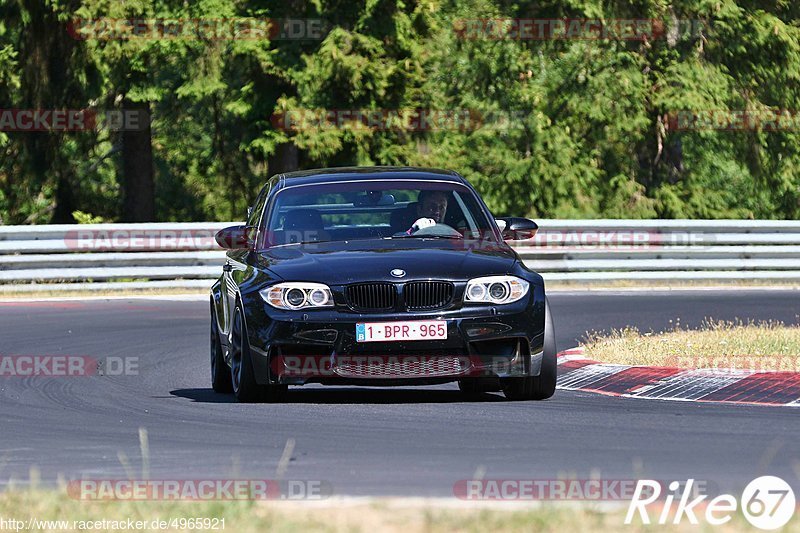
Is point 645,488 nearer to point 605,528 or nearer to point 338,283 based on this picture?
point 605,528

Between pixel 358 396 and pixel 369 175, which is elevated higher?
pixel 369 175

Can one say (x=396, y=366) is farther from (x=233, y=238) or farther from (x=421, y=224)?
(x=233, y=238)

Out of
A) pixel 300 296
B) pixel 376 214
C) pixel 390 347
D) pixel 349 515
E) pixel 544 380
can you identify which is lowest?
pixel 544 380

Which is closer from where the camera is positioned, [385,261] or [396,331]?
[396,331]

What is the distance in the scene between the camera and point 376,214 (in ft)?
38.6

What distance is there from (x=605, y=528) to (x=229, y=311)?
233 inches

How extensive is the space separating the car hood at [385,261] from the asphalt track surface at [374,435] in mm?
845

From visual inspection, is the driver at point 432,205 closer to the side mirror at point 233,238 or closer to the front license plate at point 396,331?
the side mirror at point 233,238

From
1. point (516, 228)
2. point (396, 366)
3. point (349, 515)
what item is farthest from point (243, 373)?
point (349, 515)

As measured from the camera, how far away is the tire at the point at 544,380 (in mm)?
10570

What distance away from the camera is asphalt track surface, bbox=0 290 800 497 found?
774 cm

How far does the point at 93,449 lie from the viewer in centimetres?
873

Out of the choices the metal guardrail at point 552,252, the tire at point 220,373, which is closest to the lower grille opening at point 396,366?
the tire at point 220,373

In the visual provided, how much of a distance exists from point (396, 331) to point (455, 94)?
28197 mm
